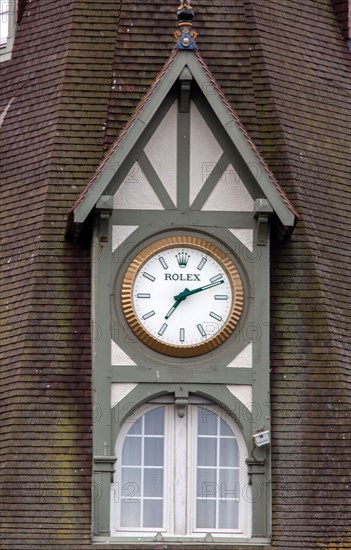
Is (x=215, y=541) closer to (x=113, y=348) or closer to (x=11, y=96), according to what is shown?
(x=113, y=348)

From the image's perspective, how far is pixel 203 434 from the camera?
3459cm

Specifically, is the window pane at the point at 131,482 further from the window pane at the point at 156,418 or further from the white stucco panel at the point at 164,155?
the white stucco panel at the point at 164,155

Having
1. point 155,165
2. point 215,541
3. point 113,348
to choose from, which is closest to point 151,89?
point 155,165

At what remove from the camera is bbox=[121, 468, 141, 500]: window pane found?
34375mm

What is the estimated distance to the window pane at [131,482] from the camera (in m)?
34.4

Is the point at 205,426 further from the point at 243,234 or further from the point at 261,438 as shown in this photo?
the point at 243,234

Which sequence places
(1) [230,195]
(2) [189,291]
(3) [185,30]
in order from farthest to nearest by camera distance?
(1) [230,195] < (3) [185,30] < (2) [189,291]

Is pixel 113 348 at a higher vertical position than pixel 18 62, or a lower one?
lower

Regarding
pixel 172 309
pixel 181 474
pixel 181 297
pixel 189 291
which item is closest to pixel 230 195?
pixel 189 291

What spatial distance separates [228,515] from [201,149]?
14.6 ft

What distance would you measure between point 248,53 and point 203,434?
5170 millimetres

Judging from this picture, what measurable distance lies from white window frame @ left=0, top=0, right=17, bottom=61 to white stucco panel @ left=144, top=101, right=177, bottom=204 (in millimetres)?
3570

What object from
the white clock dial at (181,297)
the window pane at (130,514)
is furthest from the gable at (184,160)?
the window pane at (130,514)

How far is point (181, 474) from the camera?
34438 millimetres
